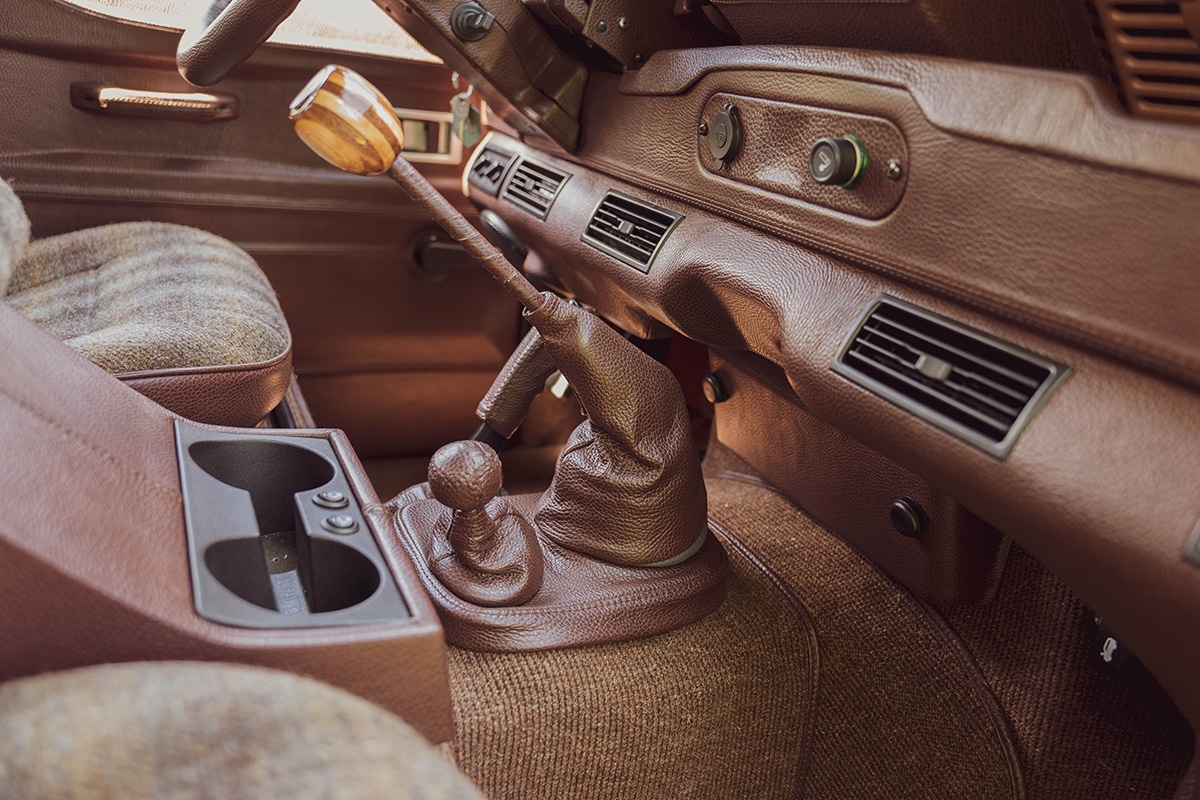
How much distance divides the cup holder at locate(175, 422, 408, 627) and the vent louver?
1.30 feet

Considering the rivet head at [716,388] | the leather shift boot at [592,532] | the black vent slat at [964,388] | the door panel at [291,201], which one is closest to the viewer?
the black vent slat at [964,388]

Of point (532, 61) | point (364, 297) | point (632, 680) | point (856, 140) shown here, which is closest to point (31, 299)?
point (364, 297)

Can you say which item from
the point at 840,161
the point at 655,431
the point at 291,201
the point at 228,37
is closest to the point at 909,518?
the point at 655,431

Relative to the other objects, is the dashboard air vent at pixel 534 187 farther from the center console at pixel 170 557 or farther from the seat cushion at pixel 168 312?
the center console at pixel 170 557

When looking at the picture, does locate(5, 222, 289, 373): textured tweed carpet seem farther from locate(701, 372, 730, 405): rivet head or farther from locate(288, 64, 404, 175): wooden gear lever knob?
locate(701, 372, 730, 405): rivet head

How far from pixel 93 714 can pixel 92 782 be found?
4cm

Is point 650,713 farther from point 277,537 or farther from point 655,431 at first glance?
point 277,537

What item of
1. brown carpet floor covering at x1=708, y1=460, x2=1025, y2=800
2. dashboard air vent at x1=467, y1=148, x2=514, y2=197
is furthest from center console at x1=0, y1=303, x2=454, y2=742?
dashboard air vent at x1=467, y1=148, x2=514, y2=197

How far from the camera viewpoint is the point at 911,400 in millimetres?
719

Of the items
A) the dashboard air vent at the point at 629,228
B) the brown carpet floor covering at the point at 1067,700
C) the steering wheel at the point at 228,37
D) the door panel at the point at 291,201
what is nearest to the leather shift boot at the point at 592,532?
the dashboard air vent at the point at 629,228

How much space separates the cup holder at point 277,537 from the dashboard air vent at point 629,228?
44 cm

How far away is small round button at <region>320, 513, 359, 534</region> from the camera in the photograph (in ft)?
2.39

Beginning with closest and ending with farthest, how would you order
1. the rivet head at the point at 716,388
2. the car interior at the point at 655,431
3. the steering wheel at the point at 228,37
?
the car interior at the point at 655,431 → the steering wheel at the point at 228,37 → the rivet head at the point at 716,388

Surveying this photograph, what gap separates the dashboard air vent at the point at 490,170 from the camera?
1.59 m
